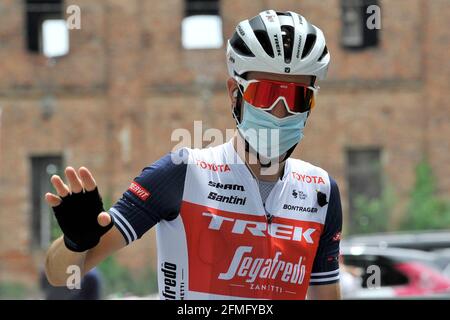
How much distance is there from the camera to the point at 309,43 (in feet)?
11.8

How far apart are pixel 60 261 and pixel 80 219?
0.20m

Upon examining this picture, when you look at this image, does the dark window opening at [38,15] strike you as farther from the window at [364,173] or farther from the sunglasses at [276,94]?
the sunglasses at [276,94]

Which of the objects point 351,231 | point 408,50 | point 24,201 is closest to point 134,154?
point 24,201

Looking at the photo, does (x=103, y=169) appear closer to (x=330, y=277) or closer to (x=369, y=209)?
(x=369, y=209)

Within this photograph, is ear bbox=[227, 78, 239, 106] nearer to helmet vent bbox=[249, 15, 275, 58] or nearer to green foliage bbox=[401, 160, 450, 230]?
helmet vent bbox=[249, 15, 275, 58]

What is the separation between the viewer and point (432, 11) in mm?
29891

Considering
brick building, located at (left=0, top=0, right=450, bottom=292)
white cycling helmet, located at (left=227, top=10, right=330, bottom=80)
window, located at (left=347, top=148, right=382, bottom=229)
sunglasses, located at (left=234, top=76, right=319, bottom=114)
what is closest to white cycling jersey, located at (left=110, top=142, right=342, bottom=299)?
sunglasses, located at (left=234, top=76, right=319, bottom=114)

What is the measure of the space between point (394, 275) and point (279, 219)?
36.2ft

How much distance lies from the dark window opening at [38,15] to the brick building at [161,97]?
0.29ft

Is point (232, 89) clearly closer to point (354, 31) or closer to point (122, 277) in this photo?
point (122, 277)

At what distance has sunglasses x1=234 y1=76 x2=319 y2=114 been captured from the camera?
3.51 meters

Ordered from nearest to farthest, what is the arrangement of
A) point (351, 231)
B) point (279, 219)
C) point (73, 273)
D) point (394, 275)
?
1. point (73, 273)
2. point (279, 219)
3. point (394, 275)
4. point (351, 231)

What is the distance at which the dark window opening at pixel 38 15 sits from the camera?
1187 inches

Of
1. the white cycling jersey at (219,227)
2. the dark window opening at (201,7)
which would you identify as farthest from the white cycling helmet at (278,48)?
the dark window opening at (201,7)
